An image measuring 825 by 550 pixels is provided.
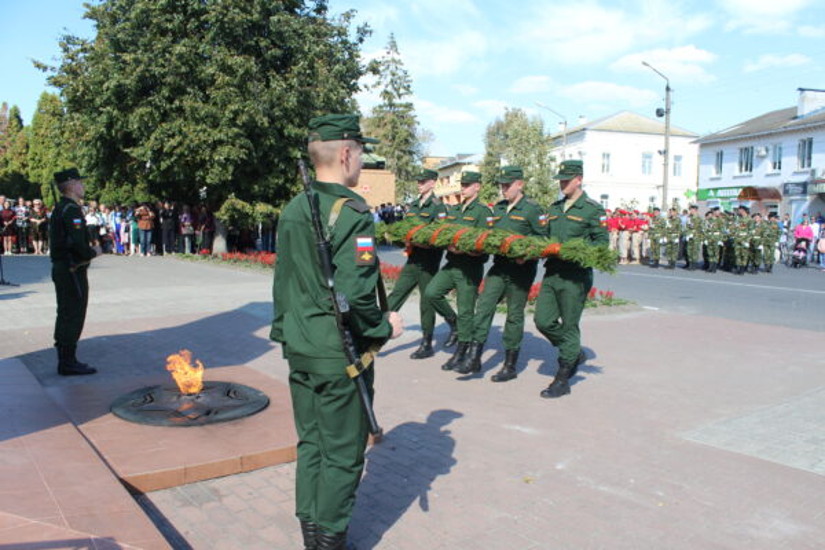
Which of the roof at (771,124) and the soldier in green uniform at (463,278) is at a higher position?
the roof at (771,124)

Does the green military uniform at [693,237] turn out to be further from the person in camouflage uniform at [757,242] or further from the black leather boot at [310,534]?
the black leather boot at [310,534]

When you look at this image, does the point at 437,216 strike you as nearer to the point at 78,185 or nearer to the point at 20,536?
the point at 78,185

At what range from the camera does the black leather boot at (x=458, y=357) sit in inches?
296

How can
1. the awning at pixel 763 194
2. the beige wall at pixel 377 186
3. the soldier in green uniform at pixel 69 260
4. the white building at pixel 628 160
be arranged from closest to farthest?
the soldier in green uniform at pixel 69 260
the beige wall at pixel 377 186
the awning at pixel 763 194
the white building at pixel 628 160

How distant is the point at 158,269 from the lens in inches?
721

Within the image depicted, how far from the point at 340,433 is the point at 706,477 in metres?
2.75

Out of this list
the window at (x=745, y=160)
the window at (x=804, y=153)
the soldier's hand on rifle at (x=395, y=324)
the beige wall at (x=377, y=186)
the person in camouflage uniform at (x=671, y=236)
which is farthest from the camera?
the window at (x=745, y=160)

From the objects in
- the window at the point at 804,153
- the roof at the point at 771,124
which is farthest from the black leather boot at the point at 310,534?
the window at the point at 804,153

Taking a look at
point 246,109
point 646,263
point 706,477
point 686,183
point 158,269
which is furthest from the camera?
point 686,183

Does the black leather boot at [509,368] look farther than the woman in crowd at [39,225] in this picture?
No

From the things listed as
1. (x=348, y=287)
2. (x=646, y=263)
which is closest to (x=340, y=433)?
(x=348, y=287)

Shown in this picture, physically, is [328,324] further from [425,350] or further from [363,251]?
[425,350]

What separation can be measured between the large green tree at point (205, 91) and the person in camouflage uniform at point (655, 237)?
37.3 ft

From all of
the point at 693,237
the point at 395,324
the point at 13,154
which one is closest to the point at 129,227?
the point at 693,237
